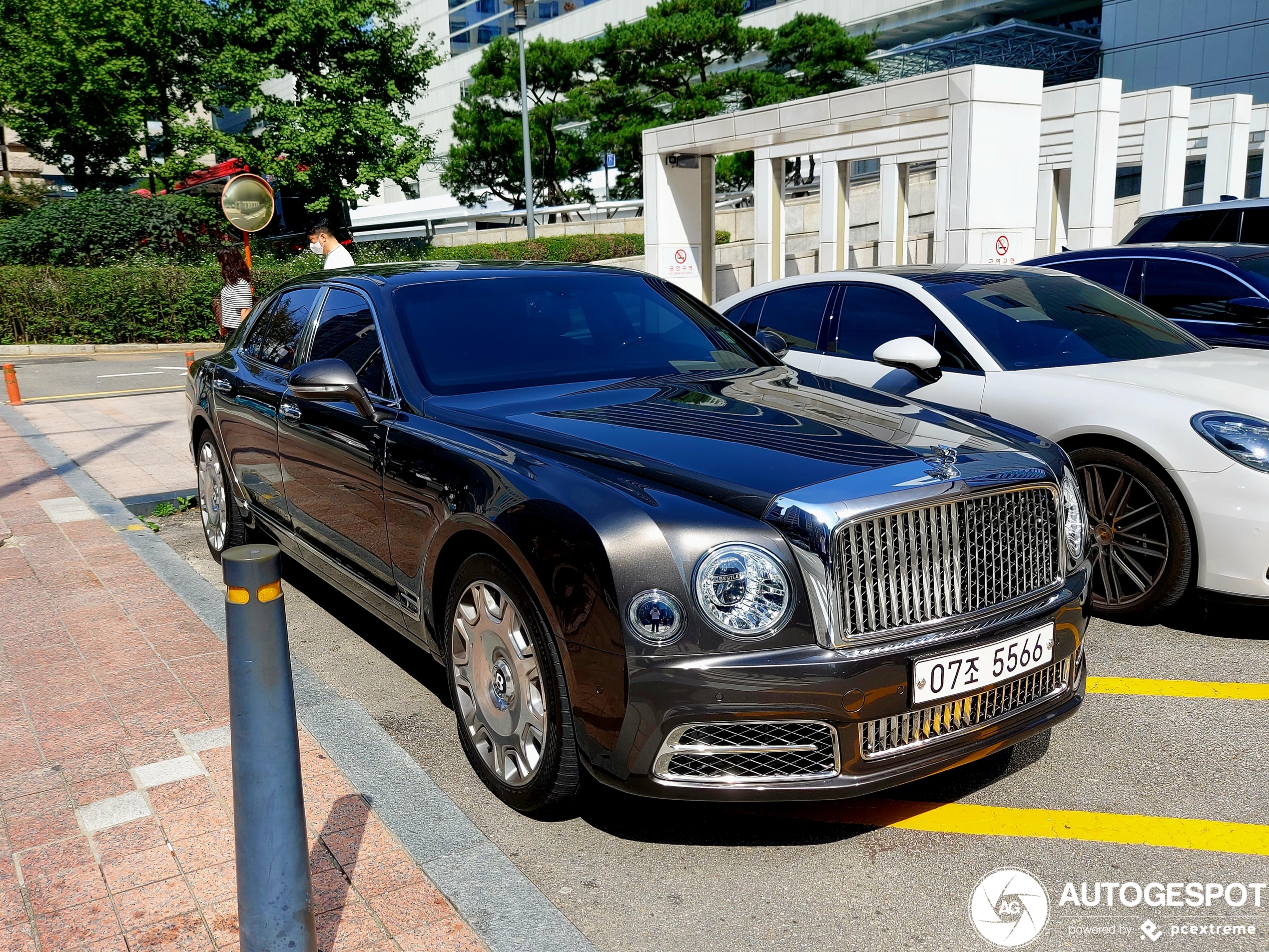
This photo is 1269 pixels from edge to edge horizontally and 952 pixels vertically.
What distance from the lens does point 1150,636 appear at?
4789 millimetres

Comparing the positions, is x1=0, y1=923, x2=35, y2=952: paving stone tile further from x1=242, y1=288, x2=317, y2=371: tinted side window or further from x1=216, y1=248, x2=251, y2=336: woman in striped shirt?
x1=216, y1=248, x2=251, y2=336: woman in striped shirt

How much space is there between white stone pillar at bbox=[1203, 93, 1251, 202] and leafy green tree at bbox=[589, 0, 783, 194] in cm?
1404

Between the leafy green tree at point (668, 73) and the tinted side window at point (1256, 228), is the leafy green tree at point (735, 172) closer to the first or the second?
the leafy green tree at point (668, 73)

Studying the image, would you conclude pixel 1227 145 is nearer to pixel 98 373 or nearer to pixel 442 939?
pixel 98 373

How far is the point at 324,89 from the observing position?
107ft

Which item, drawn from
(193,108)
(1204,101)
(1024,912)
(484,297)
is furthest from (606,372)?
(193,108)

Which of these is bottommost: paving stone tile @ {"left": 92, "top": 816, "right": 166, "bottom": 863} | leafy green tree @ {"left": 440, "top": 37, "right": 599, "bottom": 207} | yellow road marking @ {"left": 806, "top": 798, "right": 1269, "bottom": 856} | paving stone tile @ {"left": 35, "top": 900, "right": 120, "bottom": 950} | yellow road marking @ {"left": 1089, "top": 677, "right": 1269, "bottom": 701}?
yellow road marking @ {"left": 1089, "top": 677, "right": 1269, "bottom": 701}

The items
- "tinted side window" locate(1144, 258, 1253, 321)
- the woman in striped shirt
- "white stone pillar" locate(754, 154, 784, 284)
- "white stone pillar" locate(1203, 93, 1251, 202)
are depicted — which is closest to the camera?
"tinted side window" locate(1144, 258, 1253, 321)

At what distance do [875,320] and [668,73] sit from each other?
108ft

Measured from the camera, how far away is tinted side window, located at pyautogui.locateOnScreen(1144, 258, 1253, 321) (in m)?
7.29

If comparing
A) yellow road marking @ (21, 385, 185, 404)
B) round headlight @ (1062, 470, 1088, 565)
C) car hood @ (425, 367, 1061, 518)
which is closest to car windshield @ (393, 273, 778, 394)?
car hood @ (425, 367, 1061, 518)

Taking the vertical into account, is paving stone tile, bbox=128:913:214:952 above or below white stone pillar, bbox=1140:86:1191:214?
below

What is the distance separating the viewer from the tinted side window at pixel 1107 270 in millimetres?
7746

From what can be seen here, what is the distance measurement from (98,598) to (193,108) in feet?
107
